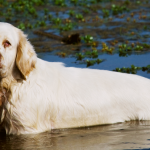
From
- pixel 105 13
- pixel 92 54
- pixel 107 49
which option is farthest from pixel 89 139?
pixel 105 13

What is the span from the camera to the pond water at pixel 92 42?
5.91 m

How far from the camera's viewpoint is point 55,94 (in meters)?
6.27

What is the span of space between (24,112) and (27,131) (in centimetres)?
35

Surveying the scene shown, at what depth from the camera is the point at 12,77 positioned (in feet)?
19.5

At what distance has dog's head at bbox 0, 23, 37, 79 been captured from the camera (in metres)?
5.66

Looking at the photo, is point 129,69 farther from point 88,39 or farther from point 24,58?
point 24,58

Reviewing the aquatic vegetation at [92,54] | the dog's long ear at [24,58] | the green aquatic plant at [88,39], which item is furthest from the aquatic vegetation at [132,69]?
the dog's long ear at [24,58]

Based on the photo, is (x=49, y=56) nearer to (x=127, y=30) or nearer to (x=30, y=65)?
(x=127, y=30)

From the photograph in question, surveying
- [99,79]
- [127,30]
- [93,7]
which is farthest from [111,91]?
[93,7]

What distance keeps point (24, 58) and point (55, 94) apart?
2.81ft

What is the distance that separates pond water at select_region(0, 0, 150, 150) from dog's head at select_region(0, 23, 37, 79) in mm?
1118

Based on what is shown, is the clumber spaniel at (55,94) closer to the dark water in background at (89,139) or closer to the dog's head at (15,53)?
the dog's head at (15,53)

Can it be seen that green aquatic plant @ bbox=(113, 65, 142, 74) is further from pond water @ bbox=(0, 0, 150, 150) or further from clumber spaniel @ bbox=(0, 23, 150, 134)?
clumber spaniel @ bbox=(0, 23, 150, 134)

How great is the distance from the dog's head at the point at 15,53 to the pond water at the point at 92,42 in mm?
1118
